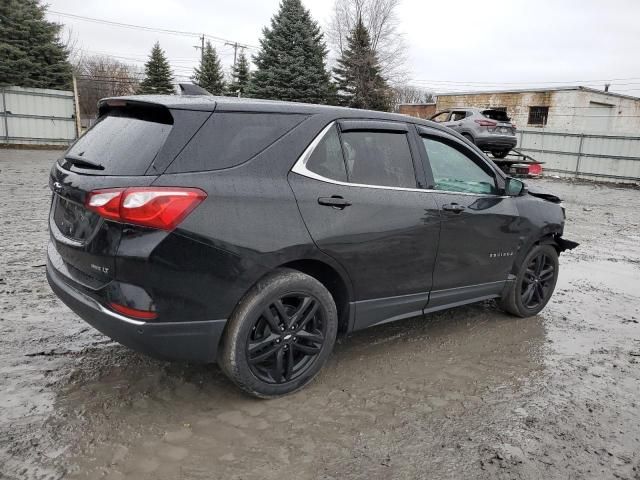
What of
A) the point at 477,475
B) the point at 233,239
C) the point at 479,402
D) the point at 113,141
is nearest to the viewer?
the point at 477,475

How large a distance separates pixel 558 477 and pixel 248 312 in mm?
1780

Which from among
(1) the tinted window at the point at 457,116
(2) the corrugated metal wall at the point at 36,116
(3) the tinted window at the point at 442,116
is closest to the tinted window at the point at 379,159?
(1) the tinted window at the point at 457,116

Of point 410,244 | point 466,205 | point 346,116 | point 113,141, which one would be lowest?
point 410,244

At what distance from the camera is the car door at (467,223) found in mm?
3705

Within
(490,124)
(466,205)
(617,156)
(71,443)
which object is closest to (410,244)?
(466,205)

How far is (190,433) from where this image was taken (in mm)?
2656

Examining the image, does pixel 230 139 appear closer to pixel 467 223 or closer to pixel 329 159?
pixel 329 159

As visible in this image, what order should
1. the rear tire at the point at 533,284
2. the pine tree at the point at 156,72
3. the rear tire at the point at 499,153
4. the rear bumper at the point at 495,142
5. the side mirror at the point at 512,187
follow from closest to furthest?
the side mirror at the point at 512,187, the rear tire at the point at 533,284, the rear bumper at the point at 495,142, the rear tire at the point at 499,153, the pine tree at the point at 156,72

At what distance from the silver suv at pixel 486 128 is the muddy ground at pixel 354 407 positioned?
1093 centimetres

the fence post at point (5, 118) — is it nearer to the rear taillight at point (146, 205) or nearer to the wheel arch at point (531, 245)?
the rear taillight at point (146, 205)

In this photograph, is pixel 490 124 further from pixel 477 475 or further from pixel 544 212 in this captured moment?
pixel 477 475

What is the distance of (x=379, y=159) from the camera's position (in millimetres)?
3396

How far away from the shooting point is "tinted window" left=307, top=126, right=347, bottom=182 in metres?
3.03

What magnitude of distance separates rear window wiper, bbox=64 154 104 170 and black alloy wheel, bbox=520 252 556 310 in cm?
367
